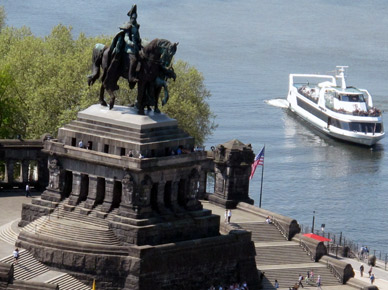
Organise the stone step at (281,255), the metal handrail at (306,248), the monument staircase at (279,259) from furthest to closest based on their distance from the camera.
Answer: the metal handrail at (306,248), the stone step at (281,255), the monument staircase at (279,259)

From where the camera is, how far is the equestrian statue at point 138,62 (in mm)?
72188

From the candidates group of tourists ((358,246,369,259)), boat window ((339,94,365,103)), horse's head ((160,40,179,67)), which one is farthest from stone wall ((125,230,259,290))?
boat window ((339,94,365,103))

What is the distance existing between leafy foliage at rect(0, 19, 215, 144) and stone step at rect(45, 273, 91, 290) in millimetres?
30789

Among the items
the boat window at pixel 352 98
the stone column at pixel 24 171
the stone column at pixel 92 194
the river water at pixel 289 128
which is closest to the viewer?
the stone column at pixel 92 194

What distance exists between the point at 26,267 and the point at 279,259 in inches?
668

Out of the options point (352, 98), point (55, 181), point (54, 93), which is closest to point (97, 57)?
point (55, 181)

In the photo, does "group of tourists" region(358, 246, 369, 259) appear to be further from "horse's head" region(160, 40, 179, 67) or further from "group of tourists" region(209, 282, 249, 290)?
"horse's head" region(160, 40, 179, 67)

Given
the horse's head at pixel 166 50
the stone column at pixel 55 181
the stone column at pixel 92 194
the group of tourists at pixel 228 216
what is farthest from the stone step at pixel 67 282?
the group of tourists at pixel 228 216

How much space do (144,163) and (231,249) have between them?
8.13 m

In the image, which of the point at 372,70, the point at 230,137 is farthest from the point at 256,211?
the point at 372,70

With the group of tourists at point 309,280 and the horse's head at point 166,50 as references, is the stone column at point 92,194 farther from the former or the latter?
the group of tourists at point 309,280

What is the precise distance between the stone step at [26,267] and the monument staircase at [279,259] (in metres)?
13.6

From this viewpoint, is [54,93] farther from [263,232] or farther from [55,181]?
[55,181]

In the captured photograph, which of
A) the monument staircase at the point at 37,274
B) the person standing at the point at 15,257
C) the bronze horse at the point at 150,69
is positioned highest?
the bronze horse at the point at 150,69
